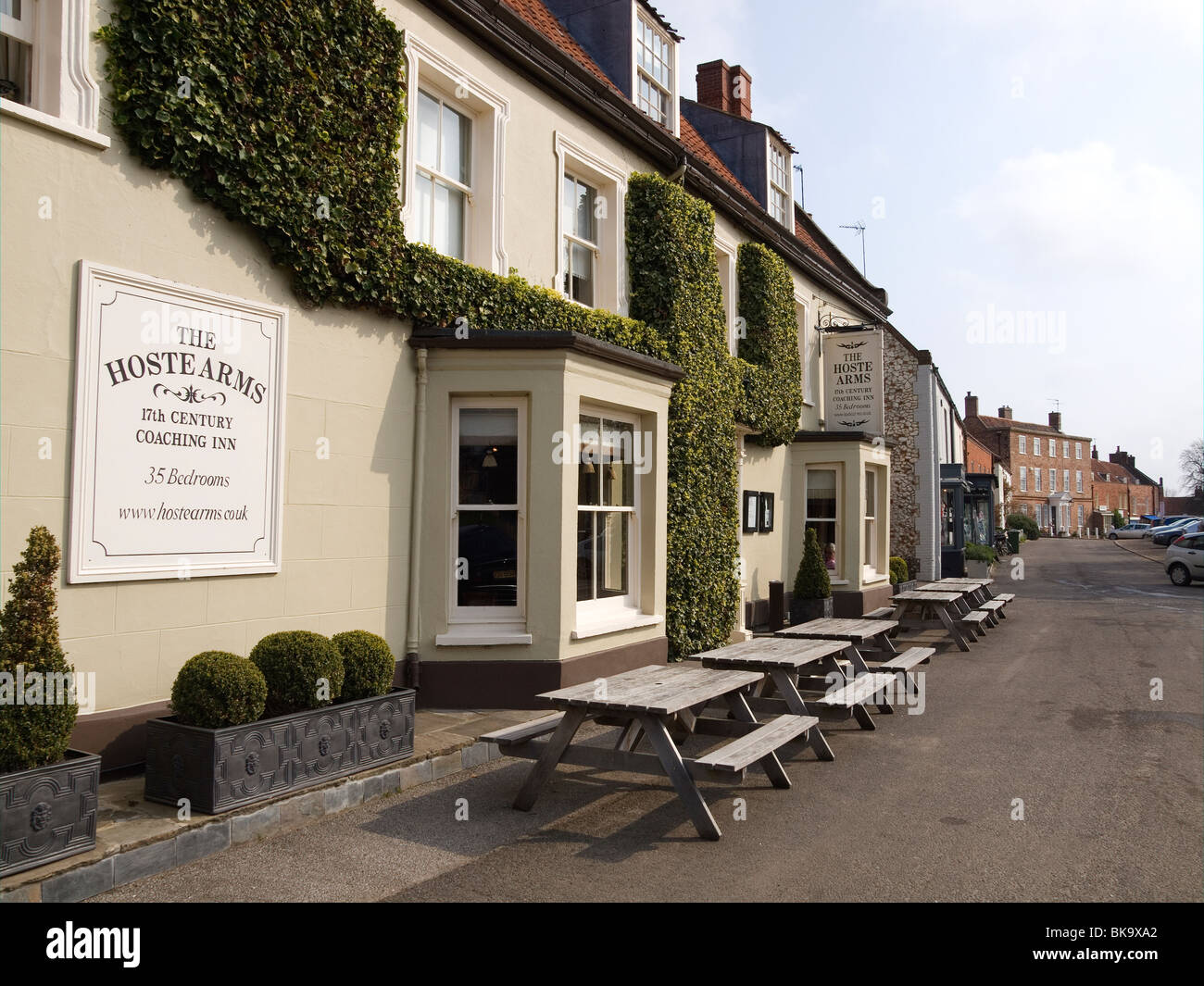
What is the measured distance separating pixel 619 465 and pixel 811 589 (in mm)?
6543

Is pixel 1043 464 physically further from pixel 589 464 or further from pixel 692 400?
pixel 589 464

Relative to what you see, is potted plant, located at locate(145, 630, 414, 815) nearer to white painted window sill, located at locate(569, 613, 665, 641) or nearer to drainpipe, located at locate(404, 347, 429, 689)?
drainpipe, located at locate(404, 347, 429, 689)

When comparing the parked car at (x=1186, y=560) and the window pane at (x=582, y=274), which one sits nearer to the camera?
the window pane at (x=582, y=274)

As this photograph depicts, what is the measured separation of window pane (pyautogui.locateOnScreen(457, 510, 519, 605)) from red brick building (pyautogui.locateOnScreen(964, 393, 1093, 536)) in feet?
220

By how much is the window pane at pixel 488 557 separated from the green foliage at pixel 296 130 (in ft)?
6.24

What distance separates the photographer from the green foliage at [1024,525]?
61281mm

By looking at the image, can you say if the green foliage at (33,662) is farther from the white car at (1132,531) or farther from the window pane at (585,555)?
the white car at (1132,531)

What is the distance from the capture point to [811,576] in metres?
14.9

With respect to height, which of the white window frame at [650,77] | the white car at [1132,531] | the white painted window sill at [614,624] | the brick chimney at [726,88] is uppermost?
the brick chimney at [726,88]

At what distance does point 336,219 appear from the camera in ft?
22.8

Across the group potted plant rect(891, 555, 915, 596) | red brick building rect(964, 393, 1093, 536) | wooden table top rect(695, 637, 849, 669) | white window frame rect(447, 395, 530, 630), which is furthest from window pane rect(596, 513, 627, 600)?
red brick building rect(964, 393, 1093, 536)

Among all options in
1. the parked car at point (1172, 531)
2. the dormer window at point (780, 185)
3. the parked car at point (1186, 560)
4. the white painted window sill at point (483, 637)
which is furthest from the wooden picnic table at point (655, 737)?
the parked car at point (1172, 531)

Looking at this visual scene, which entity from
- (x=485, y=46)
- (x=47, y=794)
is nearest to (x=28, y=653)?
(x=47, y=794)

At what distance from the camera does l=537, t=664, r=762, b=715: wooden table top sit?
5207 millimetres
